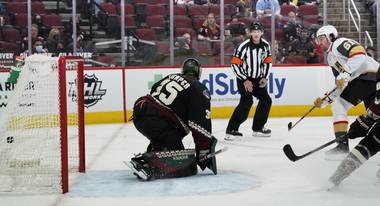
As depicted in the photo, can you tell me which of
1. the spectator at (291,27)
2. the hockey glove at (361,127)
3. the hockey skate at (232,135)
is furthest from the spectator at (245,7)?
the hockey glove at (361,127)

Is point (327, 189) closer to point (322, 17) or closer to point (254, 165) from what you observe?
point (254, 165)

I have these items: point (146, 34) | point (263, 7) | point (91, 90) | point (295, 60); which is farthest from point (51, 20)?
point (295, 60)

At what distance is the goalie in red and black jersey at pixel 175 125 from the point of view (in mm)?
4770

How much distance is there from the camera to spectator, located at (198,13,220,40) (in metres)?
10.6

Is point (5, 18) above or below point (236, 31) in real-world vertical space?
above

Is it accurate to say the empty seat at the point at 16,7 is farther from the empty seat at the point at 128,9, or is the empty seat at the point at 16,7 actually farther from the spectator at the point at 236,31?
the spectator at the point at 236,31

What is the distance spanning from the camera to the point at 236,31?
1080cm

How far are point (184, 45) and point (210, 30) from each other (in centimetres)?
47

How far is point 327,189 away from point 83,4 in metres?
7.04

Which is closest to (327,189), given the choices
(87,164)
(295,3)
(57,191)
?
(57,191)

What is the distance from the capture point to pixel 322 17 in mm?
11188

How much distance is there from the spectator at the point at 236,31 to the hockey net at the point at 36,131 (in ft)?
19.6

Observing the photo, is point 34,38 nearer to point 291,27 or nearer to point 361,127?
point 291,27

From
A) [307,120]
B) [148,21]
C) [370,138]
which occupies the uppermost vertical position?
[148,21]
